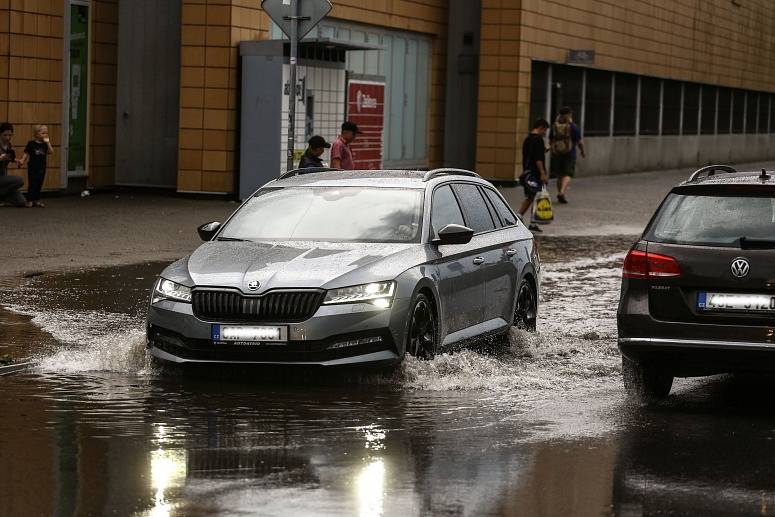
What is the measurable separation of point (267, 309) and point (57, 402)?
1.36 meters

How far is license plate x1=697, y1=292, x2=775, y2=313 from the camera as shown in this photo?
898cm

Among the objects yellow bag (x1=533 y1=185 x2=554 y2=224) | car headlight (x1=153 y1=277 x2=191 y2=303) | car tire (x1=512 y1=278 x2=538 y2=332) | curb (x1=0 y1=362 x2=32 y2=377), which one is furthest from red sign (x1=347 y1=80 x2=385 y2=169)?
car headlight (x1=153 y1=277 x2=191 y2=303)

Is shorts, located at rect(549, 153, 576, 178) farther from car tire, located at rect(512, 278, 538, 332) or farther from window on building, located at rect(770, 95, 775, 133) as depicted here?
window on building, located at rect(770, 95, 775, 133)

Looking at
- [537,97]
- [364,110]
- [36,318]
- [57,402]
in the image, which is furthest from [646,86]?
[57,402]

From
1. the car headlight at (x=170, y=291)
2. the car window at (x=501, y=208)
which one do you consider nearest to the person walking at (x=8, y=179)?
the car window at (x=501, y=208)

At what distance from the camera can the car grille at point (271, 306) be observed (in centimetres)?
968

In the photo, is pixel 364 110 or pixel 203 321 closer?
pixel 203 321

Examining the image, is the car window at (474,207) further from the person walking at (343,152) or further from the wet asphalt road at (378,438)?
the person walking at (343,152)

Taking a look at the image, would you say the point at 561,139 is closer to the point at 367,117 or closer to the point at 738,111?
the point at 367,117

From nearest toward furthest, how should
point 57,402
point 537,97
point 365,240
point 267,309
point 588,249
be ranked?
point 57,402, point 267,309, point 365,240, point 588,249, point 537,97

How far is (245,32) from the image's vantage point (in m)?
26.5

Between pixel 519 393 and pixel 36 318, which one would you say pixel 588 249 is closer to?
pixel 36 318

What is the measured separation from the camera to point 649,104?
47500mm

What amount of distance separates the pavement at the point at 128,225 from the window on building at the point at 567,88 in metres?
4.96
